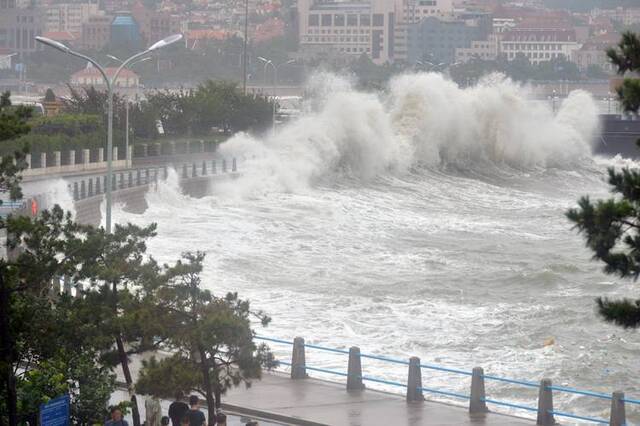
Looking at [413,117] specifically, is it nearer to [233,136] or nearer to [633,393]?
[233,136]

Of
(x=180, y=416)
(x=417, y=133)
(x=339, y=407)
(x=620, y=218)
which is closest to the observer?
(x=620, y=218)

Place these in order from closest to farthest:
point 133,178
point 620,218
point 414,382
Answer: point 620,218 < point 414,382 < point 133,178

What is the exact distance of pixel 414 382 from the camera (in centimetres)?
1655

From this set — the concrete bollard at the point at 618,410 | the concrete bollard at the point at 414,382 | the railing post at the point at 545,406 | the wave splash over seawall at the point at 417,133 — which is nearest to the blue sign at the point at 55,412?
the concrete bollard at the point at 414,382

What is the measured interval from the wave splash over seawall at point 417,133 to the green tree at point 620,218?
4367 centimetres

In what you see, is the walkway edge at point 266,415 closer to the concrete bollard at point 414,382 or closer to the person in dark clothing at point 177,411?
the concrete bollard at point 414,382

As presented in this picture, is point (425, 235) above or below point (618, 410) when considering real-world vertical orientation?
below

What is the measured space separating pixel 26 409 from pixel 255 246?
2398cm

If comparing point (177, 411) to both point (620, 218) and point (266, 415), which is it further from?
point (620, 218)

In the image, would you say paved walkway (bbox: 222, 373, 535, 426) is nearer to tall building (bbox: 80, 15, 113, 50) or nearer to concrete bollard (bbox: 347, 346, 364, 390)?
concrete bollard (bbox: 347, 346, 364, 390)

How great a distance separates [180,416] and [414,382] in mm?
3460

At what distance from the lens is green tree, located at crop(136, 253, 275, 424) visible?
13836mm

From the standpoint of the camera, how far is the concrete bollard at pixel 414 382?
1645cm

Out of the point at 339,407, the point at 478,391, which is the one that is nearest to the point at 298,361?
the point at 339,407
